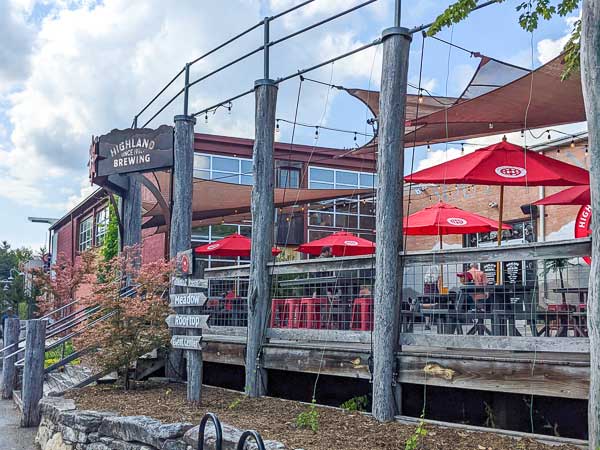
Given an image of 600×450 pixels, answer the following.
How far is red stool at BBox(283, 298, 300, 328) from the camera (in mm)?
9141

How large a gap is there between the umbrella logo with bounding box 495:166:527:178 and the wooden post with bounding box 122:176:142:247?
728 cm

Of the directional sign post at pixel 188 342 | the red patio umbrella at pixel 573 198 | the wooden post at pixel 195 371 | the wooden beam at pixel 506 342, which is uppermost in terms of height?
the red patio umbrella at pixel 573 198

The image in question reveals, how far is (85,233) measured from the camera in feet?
99.5

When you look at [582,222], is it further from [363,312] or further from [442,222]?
[363,312]

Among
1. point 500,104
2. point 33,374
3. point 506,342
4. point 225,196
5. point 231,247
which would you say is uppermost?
point 500,104

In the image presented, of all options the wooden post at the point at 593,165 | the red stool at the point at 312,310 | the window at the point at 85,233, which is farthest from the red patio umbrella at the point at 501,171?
the window at the point at 85,233

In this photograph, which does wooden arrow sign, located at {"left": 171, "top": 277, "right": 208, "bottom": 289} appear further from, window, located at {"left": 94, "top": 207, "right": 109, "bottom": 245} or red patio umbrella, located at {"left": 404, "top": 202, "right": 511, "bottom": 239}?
window, located at {"left": 94, "top": 207, "right": 109, "bottom": 245}

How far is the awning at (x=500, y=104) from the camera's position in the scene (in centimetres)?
747

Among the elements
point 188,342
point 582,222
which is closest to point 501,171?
point 582,222

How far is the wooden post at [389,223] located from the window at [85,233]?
2333cm

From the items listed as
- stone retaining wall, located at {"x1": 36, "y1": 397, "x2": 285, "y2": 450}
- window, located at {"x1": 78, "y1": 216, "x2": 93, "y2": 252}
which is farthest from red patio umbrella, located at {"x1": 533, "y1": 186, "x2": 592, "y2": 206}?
window, located at {"x1": 78, "y1": 216, "x2": 93, "y2": 252}

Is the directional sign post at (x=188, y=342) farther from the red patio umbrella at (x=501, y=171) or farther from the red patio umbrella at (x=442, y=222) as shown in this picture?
the red patio umbrella at (x=442, y=222)

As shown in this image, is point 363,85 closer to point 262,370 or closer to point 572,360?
point 262,370

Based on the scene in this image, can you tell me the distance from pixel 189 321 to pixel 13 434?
3.00m
